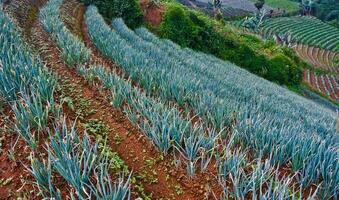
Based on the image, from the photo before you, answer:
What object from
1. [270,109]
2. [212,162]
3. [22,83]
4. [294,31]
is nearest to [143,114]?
[212,162]

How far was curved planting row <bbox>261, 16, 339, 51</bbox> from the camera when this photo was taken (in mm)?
64938

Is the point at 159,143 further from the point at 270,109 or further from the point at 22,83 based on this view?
the point at 270,109

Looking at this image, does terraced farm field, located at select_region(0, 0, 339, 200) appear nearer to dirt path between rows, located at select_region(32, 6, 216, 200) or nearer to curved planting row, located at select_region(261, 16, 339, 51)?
dirt path between rows, located at select_region(32, 6, 216, 200)

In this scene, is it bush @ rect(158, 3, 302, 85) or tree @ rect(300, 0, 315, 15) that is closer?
bush @ rect(158, 3, 302, 85)

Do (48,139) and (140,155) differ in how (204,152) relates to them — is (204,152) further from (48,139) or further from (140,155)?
(48,139)

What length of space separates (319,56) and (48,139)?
6021 centimetres

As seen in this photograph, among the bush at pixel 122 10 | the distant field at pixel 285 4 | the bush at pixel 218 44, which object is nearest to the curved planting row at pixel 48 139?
the bush at pixel 122 10

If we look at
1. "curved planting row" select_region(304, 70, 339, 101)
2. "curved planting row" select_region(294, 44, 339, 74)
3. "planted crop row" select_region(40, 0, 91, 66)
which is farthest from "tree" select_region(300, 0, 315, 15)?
"planted crop row" select_region(40, 0, 91, 66)

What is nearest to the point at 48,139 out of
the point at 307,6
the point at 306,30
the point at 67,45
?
the point at 67,45

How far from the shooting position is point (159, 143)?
4539 mm

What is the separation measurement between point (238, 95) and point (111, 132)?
14.9 feet

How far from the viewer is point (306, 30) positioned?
71.2m

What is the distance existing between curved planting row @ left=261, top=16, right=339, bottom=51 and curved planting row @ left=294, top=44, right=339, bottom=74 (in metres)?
2.57

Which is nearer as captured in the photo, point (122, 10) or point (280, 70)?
point (122, 10)
